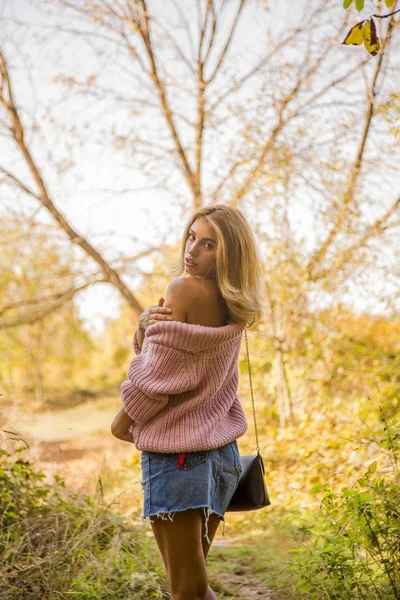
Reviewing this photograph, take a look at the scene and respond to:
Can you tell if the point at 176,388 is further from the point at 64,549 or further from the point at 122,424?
the point at 64,549

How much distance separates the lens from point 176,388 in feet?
6.32

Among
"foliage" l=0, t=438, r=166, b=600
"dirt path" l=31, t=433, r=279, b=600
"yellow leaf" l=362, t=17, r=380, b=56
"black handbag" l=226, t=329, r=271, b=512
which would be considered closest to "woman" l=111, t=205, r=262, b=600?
"black handbag" l=226, t=329, r=271, b=512

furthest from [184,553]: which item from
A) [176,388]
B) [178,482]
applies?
[176,388]

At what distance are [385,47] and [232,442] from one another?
508cm

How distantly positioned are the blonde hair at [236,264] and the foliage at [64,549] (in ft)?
4.50

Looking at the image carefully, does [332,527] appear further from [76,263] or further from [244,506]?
[76,263]

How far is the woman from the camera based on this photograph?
6.33 ft

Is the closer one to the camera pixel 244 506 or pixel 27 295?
pixel 244 506

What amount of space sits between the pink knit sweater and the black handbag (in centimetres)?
26

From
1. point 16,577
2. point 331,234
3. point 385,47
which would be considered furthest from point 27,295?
point 16,577

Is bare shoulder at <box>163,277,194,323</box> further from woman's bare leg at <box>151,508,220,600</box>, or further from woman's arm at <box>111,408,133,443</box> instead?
woman's bare leg at <box>151,508,220,600</box>

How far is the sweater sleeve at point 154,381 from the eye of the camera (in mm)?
1929

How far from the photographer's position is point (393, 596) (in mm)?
2203

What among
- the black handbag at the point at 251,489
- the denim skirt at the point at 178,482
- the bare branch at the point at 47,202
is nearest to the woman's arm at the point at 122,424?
the denim skirt at the point at 178,482
